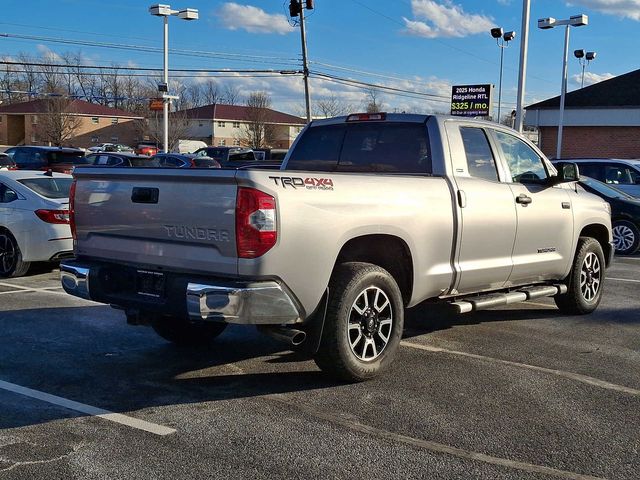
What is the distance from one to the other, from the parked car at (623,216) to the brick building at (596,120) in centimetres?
2152

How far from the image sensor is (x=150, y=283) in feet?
16.4

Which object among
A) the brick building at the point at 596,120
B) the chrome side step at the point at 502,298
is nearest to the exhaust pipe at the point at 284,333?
the chrome side step at the point at 502,298

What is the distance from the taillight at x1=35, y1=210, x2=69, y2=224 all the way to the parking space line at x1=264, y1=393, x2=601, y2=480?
6033mm

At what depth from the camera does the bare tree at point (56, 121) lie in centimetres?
6725

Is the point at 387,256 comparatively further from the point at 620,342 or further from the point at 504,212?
the point at 620,342

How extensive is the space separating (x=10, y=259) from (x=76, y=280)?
5.13 m

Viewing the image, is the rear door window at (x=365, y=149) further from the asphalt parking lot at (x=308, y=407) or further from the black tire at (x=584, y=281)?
the black tire at (x=584, y=281)

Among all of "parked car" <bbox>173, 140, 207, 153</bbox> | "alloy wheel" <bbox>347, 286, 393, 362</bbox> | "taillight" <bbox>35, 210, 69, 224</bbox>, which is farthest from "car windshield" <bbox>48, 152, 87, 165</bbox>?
"parked car" <bbox>173, 140, 207, 153</bbox>

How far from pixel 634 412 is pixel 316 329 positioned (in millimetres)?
2193

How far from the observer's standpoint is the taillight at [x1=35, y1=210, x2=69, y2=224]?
9.70 metres

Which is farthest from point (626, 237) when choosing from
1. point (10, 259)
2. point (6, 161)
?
point (6, 161)

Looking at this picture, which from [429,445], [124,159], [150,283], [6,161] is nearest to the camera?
[429,445]

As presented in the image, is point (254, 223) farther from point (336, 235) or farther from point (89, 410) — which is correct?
point (89, 410)

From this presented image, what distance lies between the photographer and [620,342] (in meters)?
6.75
